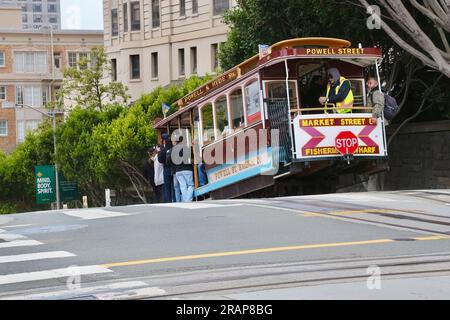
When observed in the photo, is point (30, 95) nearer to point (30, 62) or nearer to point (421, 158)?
point (30, 62)

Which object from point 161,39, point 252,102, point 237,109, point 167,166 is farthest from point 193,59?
point 252,102

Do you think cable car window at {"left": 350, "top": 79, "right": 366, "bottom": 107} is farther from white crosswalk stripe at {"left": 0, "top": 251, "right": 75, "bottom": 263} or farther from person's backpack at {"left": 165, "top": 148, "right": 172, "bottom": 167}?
white crosswalk stripe at {"left": 0, "top": 251, "right": 75, "bottom": 263}

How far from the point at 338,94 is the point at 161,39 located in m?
37.8

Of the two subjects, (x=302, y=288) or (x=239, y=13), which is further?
(x=239, y=13)

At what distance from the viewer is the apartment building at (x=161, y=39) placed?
49.9 meters

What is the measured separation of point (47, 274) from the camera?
28.5 ft

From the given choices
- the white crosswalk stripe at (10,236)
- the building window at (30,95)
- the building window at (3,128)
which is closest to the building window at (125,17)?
the building window at (30,95)

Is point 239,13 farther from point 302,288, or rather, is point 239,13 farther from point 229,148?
point 302,288

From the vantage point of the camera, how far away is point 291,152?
17.1 m

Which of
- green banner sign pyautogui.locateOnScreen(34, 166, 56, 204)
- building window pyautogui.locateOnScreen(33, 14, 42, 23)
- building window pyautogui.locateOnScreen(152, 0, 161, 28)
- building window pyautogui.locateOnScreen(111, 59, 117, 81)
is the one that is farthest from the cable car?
building window pyautogui.locateOnScreen(33, 14, 42, 23)

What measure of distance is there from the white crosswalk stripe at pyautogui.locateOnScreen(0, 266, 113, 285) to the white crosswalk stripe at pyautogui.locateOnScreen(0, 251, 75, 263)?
2.98 ft

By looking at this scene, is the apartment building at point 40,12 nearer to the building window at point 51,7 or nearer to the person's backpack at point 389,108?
the building window at point 51,7

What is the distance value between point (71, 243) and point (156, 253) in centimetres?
161
